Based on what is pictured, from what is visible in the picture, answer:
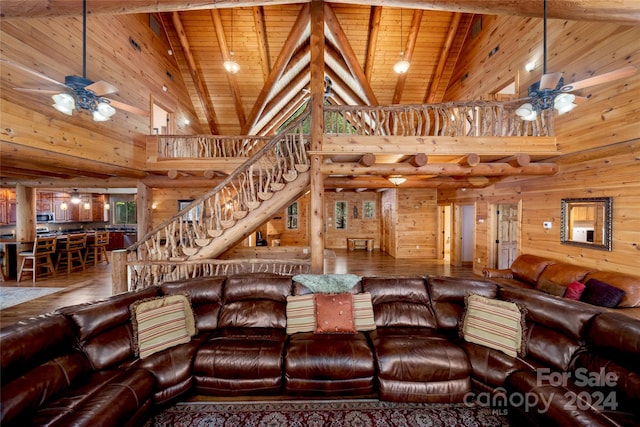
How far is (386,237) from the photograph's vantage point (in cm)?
1109

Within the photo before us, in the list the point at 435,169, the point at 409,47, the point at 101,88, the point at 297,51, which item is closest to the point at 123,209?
the point at 297,51

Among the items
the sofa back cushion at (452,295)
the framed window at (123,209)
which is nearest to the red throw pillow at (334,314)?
the sofa back cushion at (452,295)

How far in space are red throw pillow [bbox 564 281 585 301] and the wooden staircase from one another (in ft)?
14.7

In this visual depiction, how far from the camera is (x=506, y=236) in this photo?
7.17m

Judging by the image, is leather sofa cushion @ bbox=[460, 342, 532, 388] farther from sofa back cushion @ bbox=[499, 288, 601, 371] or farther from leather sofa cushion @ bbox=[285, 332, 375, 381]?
leather sofa cushion @ bbox=[285, 332, 375, 381]

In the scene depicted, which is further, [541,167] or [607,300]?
[541,167]

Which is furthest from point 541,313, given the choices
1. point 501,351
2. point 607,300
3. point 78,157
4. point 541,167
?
point 78,157

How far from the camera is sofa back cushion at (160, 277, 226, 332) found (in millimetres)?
2959

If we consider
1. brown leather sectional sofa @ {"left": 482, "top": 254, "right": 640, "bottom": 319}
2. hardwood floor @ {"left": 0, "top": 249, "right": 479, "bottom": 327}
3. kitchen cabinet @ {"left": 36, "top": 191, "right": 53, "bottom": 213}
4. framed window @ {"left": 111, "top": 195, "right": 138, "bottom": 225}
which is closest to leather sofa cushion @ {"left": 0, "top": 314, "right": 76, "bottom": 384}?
hardwood floor @ {"left": 0, "top": 249, "right": 479, "bottom": 327}

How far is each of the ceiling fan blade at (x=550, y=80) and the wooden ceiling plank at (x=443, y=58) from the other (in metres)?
5.15

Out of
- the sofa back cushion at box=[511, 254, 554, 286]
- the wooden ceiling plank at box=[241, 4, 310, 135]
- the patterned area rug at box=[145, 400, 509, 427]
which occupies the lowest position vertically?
the patterned area rug at box=[145, 400, 509, 427]

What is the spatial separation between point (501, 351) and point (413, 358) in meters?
0.86

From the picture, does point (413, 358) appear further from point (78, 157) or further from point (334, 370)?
point (78, 157)
